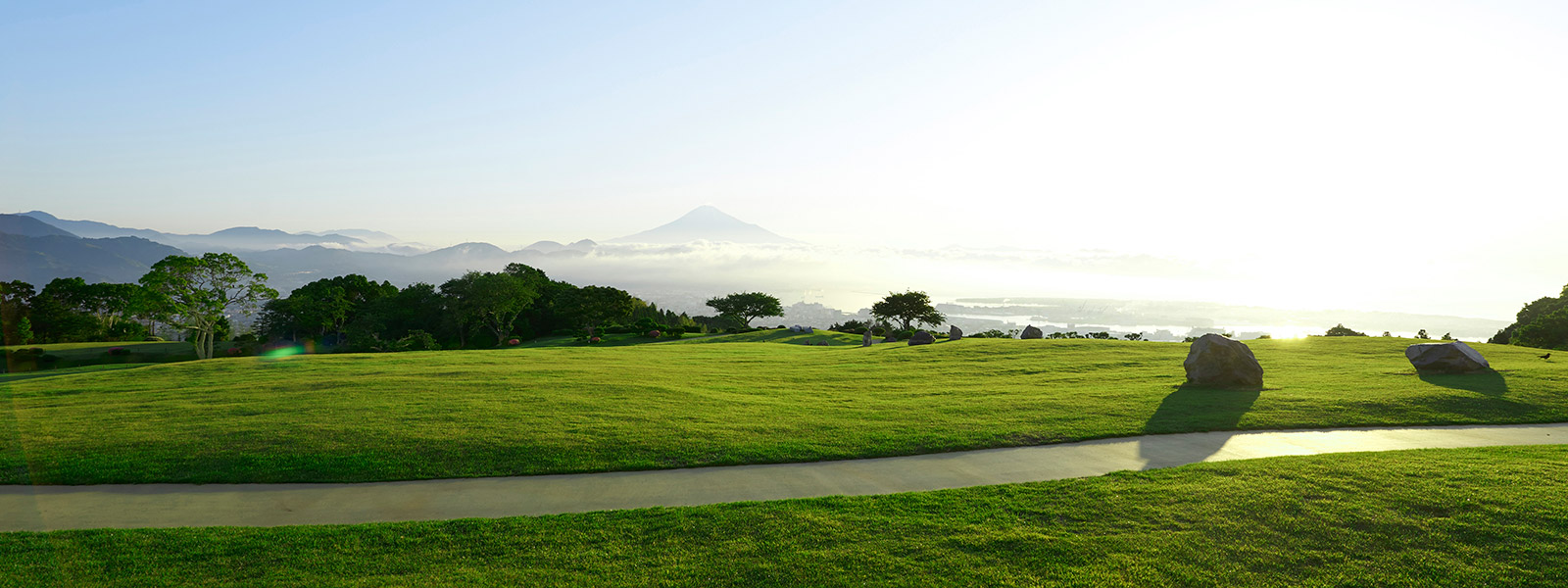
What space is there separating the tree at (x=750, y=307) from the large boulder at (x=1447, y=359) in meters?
53.8

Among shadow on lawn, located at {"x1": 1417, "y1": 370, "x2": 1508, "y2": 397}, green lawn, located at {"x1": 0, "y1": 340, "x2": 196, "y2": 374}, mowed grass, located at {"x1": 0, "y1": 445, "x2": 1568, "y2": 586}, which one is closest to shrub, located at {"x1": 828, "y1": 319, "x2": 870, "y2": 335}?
shadow on lawn, located at {"x1": 1417, "y1": 370, "x2": 1508, "y2": 397}

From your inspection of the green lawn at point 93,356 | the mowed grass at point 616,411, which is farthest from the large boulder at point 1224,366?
the green lawn at point 93,356

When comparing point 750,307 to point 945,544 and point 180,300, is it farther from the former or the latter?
point 945,544

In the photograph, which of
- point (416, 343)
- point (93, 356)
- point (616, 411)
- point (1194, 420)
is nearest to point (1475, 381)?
point (1194, 420)

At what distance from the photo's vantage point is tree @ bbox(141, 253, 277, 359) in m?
33.6

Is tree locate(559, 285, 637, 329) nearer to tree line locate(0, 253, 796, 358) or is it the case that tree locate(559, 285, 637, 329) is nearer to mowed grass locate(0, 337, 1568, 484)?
tree line locate(0, 253, 796, 358)

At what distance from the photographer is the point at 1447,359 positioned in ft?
64.9

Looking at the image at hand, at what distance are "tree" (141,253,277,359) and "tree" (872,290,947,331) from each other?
48109 millimetres

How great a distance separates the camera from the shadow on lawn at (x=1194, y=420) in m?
11.1

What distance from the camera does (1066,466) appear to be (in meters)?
10.2

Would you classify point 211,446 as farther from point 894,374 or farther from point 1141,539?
point 894,374

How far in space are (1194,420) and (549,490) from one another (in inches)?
515

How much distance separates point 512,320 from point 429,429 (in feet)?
160

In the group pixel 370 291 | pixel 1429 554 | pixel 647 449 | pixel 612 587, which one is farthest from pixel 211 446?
pixel 370 291
